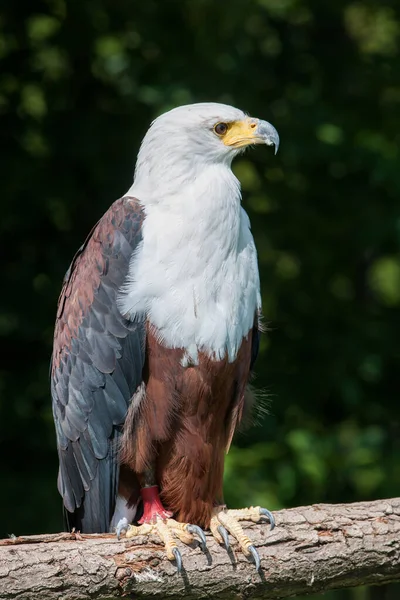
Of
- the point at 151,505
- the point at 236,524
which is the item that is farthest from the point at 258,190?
the point at 236,524

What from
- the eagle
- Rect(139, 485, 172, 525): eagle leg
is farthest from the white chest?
Rect(139, 485, 172, 525): eagle leg

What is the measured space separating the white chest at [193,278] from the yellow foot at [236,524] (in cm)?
79

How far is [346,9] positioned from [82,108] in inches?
97.9

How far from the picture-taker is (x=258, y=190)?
823cm

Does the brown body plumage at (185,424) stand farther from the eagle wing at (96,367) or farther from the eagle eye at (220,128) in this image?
the eagle eye at (220,128)

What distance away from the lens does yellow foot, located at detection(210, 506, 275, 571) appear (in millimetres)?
4746

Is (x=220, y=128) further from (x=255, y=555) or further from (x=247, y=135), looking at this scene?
(x=255, y=555)

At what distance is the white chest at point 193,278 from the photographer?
4910mm

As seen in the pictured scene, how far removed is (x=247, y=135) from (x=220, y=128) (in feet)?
0.49

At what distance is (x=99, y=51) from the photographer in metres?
7.88

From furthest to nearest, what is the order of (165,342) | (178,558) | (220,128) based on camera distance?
(220,128) → (165,342) → (178,558)

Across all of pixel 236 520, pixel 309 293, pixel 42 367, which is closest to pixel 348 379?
pixel 309 293

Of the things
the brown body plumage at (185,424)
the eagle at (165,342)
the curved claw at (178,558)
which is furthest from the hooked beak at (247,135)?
the curved claw at (178,558)

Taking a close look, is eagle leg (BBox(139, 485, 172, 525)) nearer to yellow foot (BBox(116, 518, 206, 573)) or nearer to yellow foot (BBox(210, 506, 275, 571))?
yellow foot (BBox(116, 518, 206, 573))
